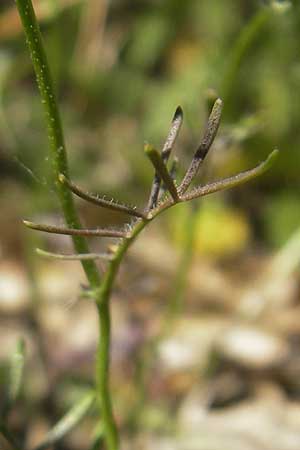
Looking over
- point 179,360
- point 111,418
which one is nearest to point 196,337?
point 179,360

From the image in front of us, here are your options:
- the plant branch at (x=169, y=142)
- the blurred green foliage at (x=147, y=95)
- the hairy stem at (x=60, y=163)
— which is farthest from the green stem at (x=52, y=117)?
the blurred green foliage at (x=147, y=95)

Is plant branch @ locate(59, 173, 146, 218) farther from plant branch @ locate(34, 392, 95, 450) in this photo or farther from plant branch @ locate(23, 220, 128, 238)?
plant branch @ locate(34, 392, 95, 450)

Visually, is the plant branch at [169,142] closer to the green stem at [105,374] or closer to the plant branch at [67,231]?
the plant branch at [67,231]

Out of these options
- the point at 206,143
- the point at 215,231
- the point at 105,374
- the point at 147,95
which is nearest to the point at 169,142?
the point at 206,143

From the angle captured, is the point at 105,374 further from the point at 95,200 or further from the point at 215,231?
the point at 215,231

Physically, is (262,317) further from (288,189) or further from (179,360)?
(288,189)

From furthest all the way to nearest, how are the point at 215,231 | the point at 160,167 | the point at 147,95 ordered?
the point at 147,95 < the point at 215,231 < the point at 160,167

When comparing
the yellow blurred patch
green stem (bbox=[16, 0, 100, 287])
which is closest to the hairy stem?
green stem (bbox=[16, 0, 100, 287])
